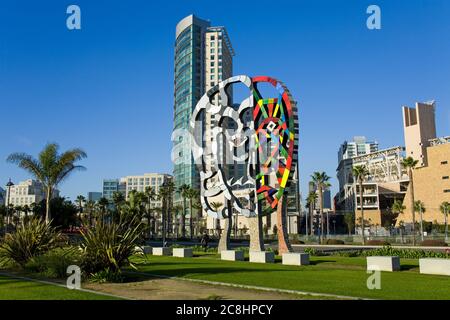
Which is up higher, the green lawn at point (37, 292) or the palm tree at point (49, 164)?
the palm tree at point (49, 164)

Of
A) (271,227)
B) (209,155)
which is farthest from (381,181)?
(209,155)

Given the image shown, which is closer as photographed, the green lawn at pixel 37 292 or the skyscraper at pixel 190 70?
the green lawn at pixel 37 292

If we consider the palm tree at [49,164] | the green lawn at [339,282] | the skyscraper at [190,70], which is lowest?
the green lawn at [339,282]

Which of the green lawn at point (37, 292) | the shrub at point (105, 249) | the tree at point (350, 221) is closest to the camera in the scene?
the green lawn at point (37, 292)

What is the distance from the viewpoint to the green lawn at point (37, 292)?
1241 centimetres

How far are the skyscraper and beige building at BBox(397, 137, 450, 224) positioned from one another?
72095mm

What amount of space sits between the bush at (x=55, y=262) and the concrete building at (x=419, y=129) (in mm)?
119383

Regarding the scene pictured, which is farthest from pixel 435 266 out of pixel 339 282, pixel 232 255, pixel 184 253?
pixel 184 253

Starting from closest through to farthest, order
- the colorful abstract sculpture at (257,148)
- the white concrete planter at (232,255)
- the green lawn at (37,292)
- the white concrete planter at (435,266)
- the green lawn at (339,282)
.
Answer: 1. the green lawn at (37,292)
2. the green lawn at (339,282)
3. the white concrete planter at (435,266)
4. the white concrete planter at (232,255)
5. the colorful abstract sculpture at (257,148)

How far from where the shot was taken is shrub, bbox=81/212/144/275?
1733cm

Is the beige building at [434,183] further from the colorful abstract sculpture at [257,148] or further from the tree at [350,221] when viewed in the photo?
the colorful abstract sculpture at [257,148]

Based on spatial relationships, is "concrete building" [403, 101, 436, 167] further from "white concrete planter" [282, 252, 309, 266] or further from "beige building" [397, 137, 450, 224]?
"white concrete planter" [282, 252, 309, 266]

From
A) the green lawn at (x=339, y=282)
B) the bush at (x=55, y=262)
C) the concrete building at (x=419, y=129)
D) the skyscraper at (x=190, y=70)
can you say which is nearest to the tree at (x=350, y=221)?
the concrete building at (x=419, y=129)
